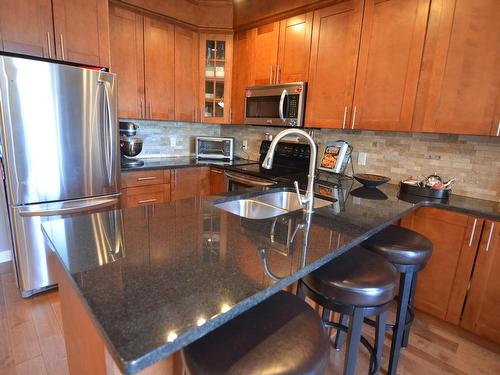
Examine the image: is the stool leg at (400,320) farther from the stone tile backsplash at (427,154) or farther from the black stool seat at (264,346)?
the stone tile backsplash at (427,154)

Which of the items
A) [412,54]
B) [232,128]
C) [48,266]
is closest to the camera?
[412,54]

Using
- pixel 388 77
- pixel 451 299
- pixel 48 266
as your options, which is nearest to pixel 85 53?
pixel 48 266

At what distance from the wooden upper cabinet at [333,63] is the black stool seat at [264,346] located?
186cm

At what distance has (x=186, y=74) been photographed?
309 cm

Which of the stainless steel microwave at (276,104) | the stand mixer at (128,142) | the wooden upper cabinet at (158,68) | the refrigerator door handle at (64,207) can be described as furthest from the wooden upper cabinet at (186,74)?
the refrigerator door handle at (64,207)

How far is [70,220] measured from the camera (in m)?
1.13

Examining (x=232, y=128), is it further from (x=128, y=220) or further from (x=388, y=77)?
(x=128, y=220)

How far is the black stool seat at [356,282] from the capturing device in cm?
103

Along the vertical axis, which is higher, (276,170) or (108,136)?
(108,136)

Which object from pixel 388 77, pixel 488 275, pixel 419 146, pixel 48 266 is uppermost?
pixel 388 77

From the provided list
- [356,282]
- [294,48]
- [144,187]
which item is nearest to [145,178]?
[144,187]

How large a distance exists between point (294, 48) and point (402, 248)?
6.53 feet

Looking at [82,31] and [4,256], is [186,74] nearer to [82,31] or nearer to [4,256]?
[82,31]

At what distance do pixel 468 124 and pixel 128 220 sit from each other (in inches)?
80.5
